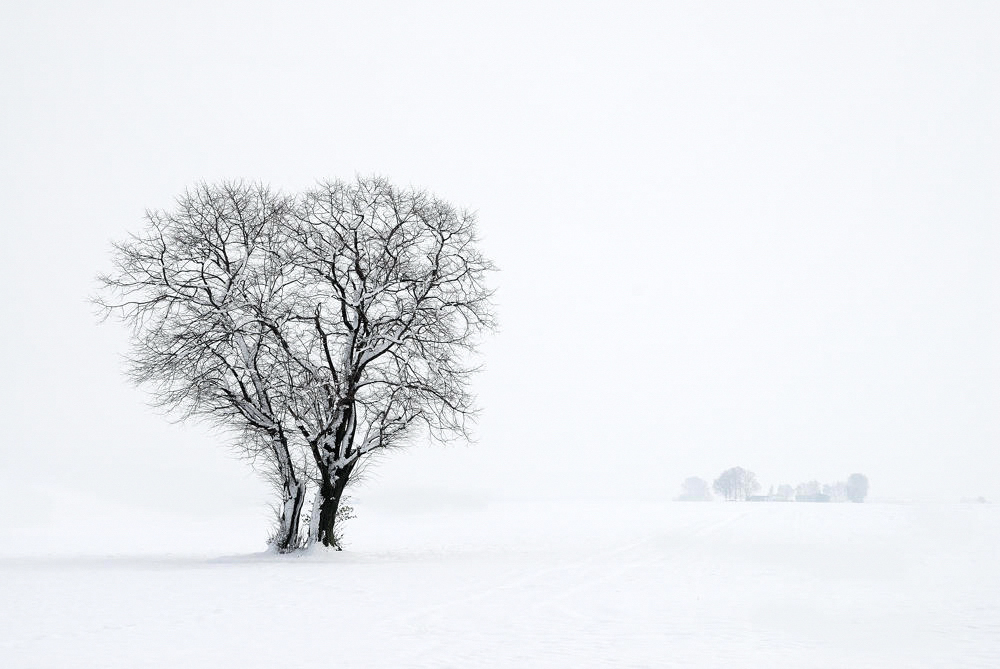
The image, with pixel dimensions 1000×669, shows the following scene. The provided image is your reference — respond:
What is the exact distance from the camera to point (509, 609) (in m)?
16.3

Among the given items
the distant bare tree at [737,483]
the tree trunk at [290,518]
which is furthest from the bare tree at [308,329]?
the distant bare tree at [737,483]

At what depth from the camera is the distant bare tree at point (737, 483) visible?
19462cm

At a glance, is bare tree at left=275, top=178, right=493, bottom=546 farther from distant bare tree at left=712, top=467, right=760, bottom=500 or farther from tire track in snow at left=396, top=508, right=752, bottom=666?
distant bare tree at left=712, top=467, right=760, bottom=500

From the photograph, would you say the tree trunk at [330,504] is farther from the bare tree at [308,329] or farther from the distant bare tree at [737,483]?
the distant bare tree at [737,483]

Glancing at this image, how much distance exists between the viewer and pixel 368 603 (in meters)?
17.3

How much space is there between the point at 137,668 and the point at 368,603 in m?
6.72

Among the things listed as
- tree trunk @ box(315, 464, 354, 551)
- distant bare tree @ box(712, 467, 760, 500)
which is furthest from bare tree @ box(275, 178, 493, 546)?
distant bare tree @ box(712, 467, 760, 500)

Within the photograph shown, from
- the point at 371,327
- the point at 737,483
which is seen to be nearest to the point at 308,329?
the point at 371,327

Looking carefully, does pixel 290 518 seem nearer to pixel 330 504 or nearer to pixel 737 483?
pixel 330 504

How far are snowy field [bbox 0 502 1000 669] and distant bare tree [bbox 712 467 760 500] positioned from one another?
169 meters

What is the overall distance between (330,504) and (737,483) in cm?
17791

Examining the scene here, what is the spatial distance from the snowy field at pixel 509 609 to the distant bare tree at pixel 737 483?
168776 millimetres

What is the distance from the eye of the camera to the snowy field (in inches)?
472

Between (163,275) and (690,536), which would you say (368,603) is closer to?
(163,275)
